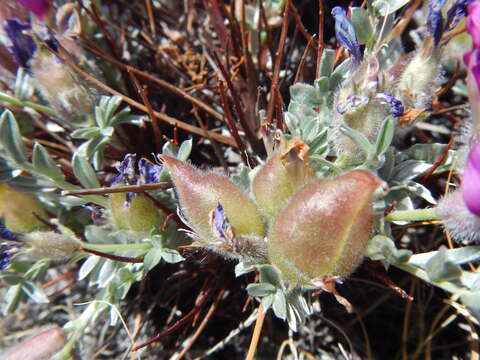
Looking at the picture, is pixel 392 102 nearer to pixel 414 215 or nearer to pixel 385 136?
pixel 385 136

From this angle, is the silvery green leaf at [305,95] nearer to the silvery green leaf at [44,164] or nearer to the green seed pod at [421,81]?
the green seed pod at [421,81]

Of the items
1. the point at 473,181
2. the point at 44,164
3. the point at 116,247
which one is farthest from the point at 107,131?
the point at 473,181

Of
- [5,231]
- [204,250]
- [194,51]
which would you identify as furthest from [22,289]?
[194,51]

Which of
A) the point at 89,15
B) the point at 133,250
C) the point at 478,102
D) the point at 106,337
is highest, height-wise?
the point at 89,15

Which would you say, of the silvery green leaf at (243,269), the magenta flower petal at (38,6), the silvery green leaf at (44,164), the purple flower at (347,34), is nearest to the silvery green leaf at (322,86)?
the purple flower at (347,34)

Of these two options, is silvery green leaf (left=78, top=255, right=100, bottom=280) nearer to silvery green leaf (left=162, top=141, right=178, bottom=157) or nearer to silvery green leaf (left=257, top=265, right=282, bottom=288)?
silvery green leaf (left=162, top=141, right=178, bottom=157)

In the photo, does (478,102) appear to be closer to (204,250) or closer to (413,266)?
(413,266)

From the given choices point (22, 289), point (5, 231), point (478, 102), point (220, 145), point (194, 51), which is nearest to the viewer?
point (478, 102)
